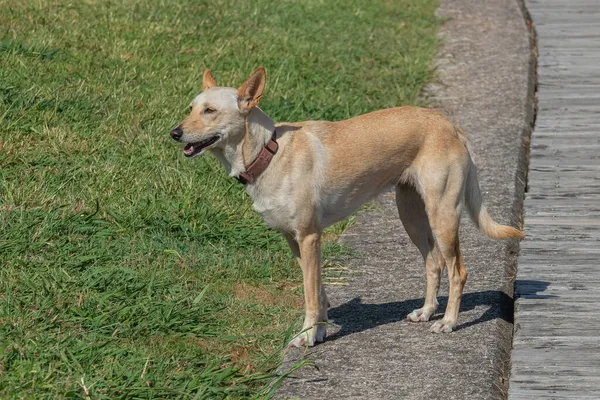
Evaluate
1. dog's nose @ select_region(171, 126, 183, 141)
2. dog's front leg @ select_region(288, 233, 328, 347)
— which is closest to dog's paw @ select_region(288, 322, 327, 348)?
dog's front leg @ select_region(288, 233, 328, 347)

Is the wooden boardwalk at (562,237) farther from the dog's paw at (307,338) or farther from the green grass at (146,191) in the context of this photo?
the green grass at (146,191)

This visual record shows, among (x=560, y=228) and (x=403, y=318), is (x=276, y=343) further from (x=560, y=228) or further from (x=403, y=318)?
(x=560, y=228)

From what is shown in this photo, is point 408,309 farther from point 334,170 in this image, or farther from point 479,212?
point 334,170

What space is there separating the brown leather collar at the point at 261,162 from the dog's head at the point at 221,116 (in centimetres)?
15

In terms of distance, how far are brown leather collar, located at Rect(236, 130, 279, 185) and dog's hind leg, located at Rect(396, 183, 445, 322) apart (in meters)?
0.84

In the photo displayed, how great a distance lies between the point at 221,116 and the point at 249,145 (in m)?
0.21

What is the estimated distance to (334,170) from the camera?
5.45m

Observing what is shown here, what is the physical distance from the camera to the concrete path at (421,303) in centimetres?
486

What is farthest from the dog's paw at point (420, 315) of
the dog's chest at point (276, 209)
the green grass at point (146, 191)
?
the dog's chest at point (276, 209)

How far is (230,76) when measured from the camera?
8734 millimetres

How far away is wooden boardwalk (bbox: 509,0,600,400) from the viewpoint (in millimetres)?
4996

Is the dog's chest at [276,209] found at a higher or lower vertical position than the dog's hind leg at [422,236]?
higher

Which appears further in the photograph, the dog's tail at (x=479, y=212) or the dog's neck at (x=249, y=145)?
the dog's tail at (x=479, y=212)

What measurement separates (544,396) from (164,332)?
1.84 m
